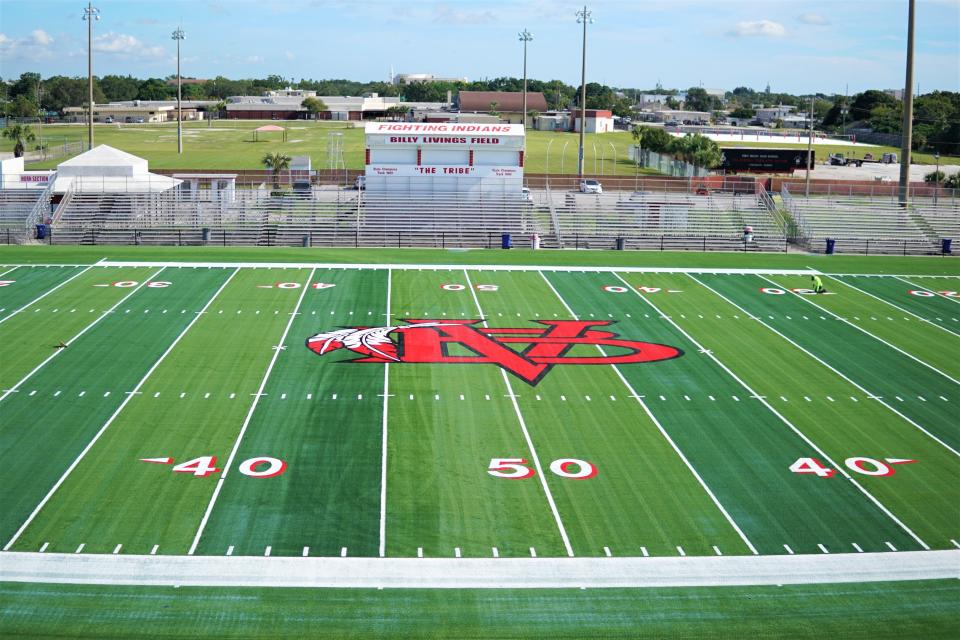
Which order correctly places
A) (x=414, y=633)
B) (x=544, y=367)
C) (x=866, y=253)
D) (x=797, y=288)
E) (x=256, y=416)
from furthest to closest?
(x=866, y=253)
(x=797, y=288)
(x=544, y=367)
(x=256, y=416)
(x=414, y=633)

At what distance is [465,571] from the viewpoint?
599 inches

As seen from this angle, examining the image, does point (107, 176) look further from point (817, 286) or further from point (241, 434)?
point (817, 286)

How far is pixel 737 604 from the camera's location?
1442 cm

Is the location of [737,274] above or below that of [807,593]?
above

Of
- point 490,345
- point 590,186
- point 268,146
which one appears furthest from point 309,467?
point 268,146

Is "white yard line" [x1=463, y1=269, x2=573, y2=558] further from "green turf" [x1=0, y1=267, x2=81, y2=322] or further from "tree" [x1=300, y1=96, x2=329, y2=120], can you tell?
"tree" [x1=300, y1=96, x2=329, y2=120]

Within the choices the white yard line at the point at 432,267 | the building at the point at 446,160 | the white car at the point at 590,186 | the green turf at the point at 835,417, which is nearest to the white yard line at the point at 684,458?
the green turf at the point at 835,417

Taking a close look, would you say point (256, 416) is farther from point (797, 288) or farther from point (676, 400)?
point (797, 288)

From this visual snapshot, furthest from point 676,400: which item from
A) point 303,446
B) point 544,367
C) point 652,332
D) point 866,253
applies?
point 866,253

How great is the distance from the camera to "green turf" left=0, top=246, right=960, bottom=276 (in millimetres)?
39031

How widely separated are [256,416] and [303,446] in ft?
7.00

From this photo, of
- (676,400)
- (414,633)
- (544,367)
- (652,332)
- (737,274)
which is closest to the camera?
(414,633)

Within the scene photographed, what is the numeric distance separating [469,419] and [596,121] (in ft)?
348

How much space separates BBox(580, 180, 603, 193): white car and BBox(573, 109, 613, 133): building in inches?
2488
